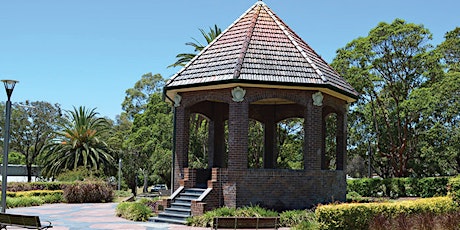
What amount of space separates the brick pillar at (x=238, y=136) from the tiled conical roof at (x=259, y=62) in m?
1.01

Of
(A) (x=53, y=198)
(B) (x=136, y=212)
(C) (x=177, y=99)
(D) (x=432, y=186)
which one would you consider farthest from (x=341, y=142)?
(A) (x=53, y=198)

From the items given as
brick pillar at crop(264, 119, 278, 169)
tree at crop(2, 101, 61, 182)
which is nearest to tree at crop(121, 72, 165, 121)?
tree at crop(2, 101, 61, 182)

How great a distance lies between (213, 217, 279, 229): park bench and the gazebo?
3.51 m

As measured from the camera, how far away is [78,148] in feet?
129

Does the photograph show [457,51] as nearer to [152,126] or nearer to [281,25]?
[281,25]

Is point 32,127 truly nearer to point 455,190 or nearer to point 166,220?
point 166,220

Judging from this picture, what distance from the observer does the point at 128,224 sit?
16000 mm

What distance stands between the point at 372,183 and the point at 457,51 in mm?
11627

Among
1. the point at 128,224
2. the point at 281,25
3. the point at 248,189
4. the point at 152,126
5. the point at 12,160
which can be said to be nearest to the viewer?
the point at 128,224

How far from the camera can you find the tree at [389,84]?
33625 mm

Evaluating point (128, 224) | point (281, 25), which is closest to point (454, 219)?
point (128, 224)

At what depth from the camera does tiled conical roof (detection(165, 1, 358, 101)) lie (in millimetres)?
17578

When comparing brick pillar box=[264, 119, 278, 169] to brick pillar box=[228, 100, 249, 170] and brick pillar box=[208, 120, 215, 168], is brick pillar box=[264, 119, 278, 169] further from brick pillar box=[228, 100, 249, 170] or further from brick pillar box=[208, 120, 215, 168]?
brick pillar box=[228, 100, 249, 170]

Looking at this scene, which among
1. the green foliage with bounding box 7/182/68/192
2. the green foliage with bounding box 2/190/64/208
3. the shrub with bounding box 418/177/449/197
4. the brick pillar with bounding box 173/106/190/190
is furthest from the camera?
the shrub with bounding box 418/177/449/197
